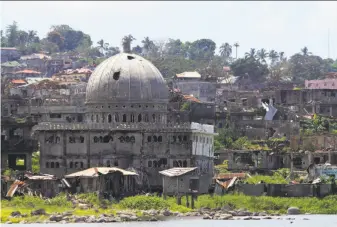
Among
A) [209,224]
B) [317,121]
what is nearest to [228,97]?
[317,121]

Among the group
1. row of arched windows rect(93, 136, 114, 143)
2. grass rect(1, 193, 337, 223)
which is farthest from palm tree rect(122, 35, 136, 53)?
grass rect(1, 193, 337, 223)

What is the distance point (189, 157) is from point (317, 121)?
2498 centimetres

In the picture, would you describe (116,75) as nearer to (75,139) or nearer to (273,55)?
(75,139)

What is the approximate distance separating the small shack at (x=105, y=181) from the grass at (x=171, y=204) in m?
1.42

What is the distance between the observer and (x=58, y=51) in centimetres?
18988

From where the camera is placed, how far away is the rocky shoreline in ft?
207

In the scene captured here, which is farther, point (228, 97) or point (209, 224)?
point (228, 97)

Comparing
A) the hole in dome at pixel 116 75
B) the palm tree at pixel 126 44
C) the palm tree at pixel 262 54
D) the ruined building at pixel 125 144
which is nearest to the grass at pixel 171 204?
the ruined building at pixel 125 144

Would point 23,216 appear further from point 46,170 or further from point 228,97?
point 228,97

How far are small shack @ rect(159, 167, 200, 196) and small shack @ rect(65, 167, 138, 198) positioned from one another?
2111mm

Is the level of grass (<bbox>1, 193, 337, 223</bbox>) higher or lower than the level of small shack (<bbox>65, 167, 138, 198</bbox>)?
lower

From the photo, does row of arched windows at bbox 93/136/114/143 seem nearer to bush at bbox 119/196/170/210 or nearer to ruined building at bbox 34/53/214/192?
ruined building at bbox 34/53/214/192

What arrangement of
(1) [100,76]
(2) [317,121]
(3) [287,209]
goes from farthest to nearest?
(2) [317,121] < (1) [100,76] < (3) [287,209]

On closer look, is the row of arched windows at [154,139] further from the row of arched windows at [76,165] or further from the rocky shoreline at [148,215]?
the rocky shoreline at [148,215]
